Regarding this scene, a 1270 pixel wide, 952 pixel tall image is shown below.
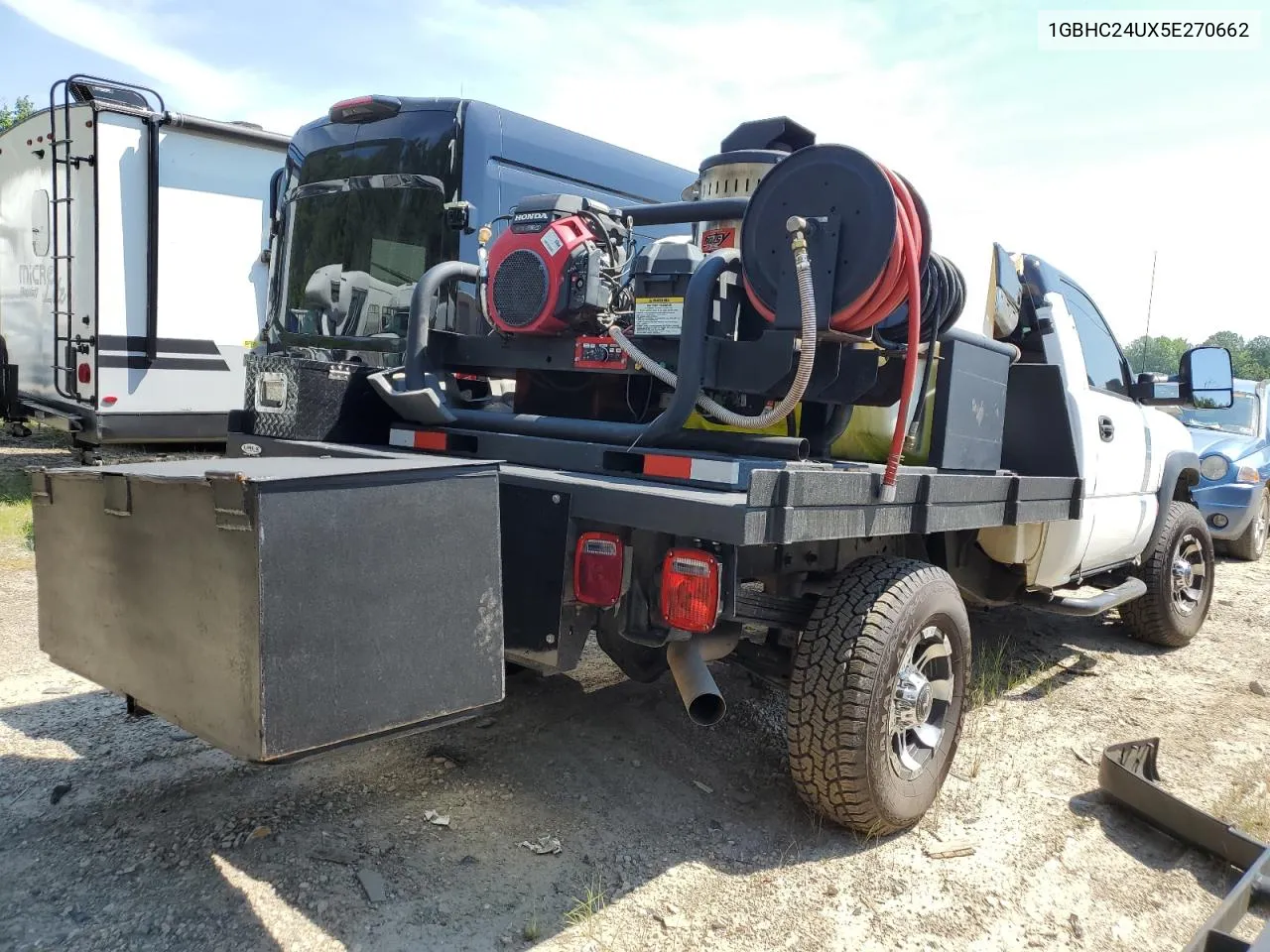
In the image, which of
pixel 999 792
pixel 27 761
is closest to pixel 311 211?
pixel 27 761

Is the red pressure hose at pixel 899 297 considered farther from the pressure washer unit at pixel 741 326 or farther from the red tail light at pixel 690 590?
the red tail light at pixel 690 590

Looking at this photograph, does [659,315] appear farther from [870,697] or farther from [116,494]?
[116,494]

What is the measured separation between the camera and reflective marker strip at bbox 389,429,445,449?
3279mm

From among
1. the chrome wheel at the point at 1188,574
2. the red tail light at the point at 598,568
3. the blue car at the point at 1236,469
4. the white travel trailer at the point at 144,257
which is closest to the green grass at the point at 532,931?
the red tail light at the point at 598,568

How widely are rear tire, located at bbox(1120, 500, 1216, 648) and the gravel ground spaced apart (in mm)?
1308

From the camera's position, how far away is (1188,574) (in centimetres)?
553

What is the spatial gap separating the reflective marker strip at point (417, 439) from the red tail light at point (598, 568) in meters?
0.93

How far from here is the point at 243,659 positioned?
1.93 meters

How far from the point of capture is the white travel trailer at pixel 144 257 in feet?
24.5

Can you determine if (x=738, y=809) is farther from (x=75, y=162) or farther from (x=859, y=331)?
(x=75, y=162)

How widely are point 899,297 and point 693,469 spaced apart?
826mm

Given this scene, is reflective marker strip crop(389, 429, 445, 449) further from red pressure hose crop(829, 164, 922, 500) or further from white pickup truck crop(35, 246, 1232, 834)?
red pressure hose crop(829, 164, 922, 500)

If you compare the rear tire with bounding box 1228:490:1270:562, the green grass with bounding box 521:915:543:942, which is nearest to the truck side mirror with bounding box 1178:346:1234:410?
the green grass with bounding box 521:915:543:942

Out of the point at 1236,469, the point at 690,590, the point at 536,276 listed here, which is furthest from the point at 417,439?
the point at 1236,469
